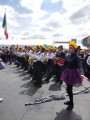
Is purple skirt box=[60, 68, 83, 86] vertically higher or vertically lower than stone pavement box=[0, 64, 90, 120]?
higher

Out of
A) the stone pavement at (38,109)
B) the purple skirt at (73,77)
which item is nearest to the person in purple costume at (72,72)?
the purple skirt at (73,77)

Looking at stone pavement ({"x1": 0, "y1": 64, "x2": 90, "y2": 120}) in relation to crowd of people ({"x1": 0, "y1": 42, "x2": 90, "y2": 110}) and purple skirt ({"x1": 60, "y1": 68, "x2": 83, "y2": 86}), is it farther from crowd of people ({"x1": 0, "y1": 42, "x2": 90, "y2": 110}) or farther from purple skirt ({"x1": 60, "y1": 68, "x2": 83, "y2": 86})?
purple skirt ({"x1": 60, "y1": 68, "x2": 83, "y2": 86})

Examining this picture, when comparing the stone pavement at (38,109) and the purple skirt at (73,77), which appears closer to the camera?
the stone pavement at (38,109)

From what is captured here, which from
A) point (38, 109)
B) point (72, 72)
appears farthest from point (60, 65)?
point (38, 109)

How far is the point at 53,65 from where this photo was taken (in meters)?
13.6

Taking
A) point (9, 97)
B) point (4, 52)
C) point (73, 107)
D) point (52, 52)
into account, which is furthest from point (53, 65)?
point (4, 52)

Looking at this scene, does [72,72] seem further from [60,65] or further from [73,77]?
[60,65]

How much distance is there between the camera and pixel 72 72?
7121 millimetres

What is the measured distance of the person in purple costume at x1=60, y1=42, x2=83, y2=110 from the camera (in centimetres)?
705

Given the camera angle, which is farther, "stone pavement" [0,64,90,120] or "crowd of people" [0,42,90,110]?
"crowd of people" [0,42,90,110]

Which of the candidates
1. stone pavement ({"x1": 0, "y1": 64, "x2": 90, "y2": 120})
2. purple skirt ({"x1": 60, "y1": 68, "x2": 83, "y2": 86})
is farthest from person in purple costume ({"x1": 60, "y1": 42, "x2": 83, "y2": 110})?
stone pavement ({"x1": 0, "y1": 64, "x2": 90, "y2": 120})

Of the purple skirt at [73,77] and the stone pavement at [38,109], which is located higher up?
the purple skirt at [73,77]

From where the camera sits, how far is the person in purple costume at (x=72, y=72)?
705 cm

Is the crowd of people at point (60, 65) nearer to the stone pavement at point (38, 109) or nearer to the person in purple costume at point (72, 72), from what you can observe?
the person in purple costume at point (72, 72)
